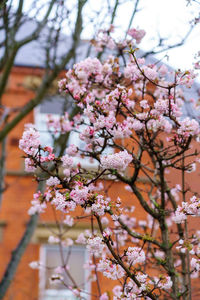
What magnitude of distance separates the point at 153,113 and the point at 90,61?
2.90 feet

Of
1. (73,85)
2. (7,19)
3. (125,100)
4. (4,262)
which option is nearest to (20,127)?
(4,262)

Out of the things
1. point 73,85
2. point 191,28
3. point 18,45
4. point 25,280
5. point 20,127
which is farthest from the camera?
point 20,127

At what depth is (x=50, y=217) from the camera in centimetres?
556

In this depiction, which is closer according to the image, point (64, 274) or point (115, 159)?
point (115, 159)

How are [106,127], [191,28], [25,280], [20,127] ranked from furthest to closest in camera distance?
[20,127] → [25,280] → [191,28] → [106,127]

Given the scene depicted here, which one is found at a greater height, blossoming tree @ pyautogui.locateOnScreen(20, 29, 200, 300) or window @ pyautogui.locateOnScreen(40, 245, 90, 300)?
blossoming tree @ pyautogui.locateOnScreen(20, 29, 200, 300)

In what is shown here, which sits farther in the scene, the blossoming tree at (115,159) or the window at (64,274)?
the window at (64,274)

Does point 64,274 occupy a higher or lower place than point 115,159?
lower

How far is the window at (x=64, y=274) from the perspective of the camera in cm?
519

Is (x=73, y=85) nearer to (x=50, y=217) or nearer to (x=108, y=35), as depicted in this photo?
(x=108, y=35)

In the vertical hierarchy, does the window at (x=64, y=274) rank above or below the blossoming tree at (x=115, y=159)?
below

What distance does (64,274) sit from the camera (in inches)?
210

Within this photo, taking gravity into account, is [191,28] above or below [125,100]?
above

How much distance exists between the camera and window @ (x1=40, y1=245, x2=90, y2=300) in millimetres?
5191
